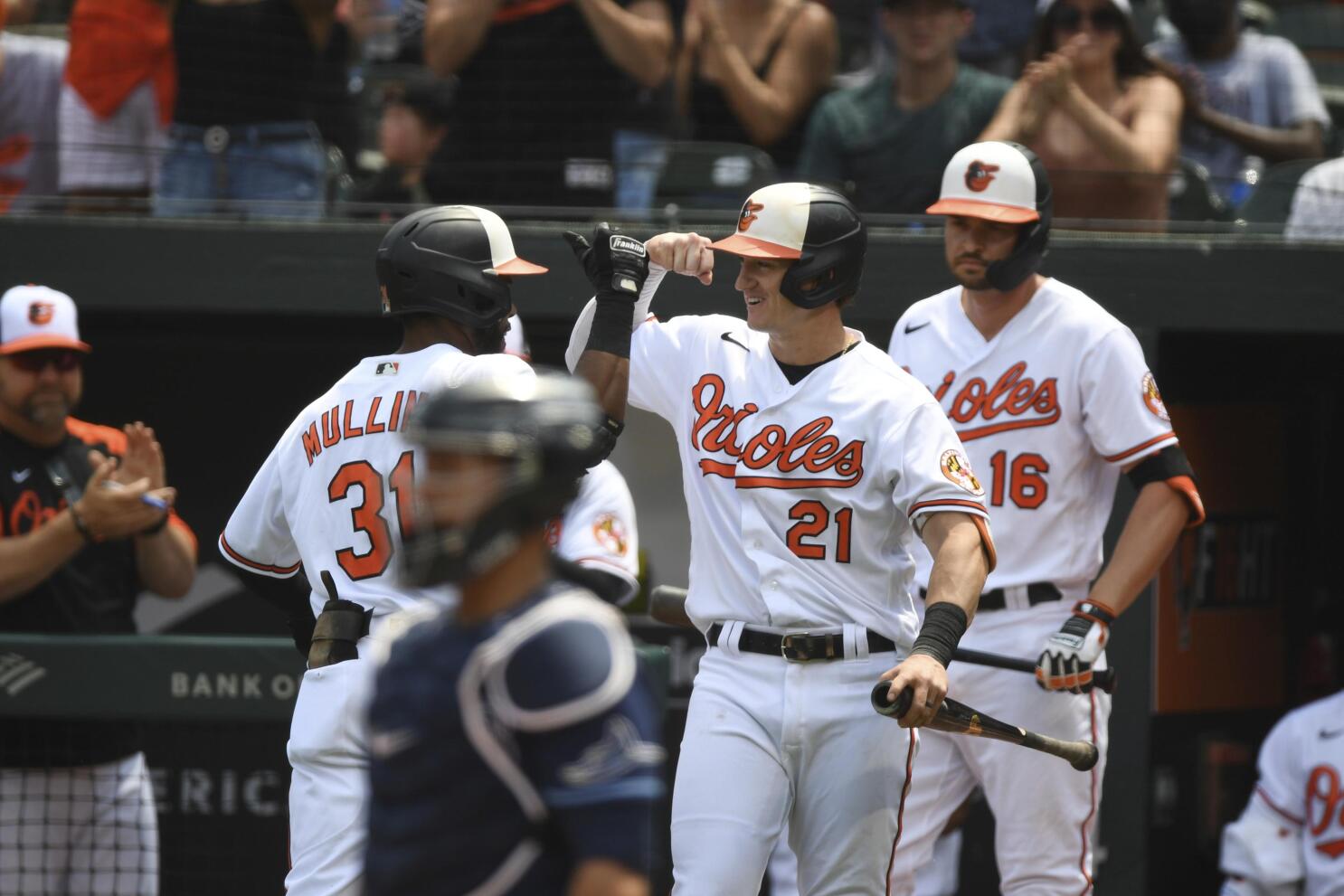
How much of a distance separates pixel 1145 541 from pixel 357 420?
203cm

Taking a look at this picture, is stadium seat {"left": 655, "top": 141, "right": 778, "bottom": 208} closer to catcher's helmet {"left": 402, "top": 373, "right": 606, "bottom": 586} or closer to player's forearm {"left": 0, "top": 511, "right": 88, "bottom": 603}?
player's forearm {"left": 0, "top": 511, "right": 88, "bottom": 603}

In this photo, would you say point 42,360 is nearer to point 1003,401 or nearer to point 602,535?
point 602,535

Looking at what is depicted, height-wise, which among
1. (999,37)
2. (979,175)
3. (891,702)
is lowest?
(891,702)

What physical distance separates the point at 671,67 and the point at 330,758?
352 centimetres

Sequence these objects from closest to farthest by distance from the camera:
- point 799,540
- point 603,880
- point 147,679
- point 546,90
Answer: point 603,880
point 799,540
point 147,679
point 546,90

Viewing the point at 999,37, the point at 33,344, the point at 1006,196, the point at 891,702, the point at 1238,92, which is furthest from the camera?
the point at 999,37

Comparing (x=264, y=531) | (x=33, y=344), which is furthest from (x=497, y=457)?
(x=33, y=344)

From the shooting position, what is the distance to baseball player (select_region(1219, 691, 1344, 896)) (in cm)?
548

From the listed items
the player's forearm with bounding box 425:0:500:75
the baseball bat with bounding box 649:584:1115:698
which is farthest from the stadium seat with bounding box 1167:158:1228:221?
the player's forearm with bounding box 425:0:500:75

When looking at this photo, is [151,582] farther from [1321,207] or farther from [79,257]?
[1321,207]

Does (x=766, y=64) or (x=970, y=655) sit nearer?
(x=970, y=655)

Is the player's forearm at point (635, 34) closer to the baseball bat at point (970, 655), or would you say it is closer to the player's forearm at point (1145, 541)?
the baseball bat at point (970, 655)

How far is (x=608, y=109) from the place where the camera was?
20.2 ft

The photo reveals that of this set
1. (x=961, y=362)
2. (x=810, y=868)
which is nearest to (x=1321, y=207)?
(x=961, y=362)
